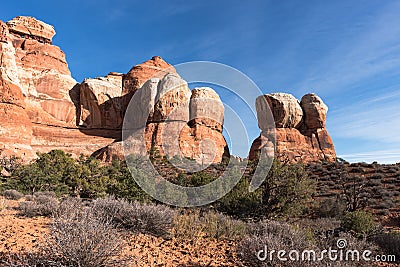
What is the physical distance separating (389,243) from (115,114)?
45.3 m

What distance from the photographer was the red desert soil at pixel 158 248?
13.2 ft

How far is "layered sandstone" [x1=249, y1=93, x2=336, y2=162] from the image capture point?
1532 inches

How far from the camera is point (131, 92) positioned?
1871 inches

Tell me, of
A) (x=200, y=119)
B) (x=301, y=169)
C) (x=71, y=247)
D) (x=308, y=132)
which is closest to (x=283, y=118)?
(x=308, y=132)

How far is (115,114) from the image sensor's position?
46.9 meters

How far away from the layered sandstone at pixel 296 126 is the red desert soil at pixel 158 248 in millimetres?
33451

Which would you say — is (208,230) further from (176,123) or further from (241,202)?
(176,123)

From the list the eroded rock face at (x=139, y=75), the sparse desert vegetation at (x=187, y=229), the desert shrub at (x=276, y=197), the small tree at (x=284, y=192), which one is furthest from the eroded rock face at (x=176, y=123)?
the small tree at (x=284, y=192)

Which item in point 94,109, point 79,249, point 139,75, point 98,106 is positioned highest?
point 139,75

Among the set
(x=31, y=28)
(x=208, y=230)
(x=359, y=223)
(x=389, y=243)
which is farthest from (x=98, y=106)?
(x=389, y=243)

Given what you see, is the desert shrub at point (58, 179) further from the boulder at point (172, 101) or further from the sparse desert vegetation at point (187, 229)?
the boulder at point (172, 101)

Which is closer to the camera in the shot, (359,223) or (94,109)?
(359,223)

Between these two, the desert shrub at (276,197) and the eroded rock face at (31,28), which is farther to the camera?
the eroded rock face at (31,28)

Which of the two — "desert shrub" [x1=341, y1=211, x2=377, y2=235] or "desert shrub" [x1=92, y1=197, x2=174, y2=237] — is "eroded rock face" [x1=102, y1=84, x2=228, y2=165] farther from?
"desert shrub" [x1=92, y1=197, x2=174, y2=237]
